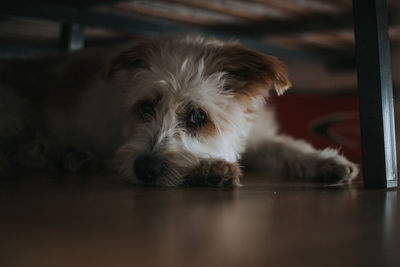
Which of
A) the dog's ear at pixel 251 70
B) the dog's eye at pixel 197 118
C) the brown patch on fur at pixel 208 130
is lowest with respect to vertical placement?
the brown patch on fur at pixel 208 130

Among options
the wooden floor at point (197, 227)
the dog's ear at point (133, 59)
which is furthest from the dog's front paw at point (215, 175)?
the dog's ear at point (133, 59)

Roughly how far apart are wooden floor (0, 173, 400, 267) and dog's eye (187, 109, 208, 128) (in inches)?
17.4

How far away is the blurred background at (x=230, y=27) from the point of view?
11.3ft

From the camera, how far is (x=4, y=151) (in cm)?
267

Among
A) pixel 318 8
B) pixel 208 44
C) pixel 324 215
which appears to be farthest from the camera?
pixel 318 8

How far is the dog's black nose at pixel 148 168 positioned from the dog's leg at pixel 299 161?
2.57 ft

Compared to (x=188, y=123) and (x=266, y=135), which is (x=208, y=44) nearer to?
(x=188, y=123)

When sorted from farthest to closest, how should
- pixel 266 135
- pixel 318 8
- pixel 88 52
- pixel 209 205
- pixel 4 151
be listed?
1. pixel 318 8
2. pixel 88 52
3. pixel 266 135
4. pixel 4 151
5. pixel 209 205

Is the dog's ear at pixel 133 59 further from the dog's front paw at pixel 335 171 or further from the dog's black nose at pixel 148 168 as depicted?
the dog's front paw at pixel 335 171

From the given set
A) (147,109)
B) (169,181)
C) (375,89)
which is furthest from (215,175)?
(375,89)

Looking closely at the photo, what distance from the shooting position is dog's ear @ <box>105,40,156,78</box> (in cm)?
241

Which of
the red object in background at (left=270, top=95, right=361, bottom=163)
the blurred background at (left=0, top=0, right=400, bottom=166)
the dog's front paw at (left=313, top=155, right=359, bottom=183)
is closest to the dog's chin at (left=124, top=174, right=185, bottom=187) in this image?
the dog's front paw at (left=313, top=155, right=359, bottom=183)

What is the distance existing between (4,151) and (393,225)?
221cm

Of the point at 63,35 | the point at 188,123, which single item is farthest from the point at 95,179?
the point at 63,35
